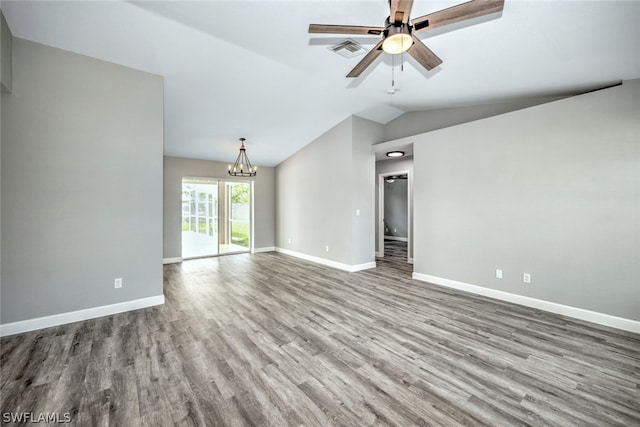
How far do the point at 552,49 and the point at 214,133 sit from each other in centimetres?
553

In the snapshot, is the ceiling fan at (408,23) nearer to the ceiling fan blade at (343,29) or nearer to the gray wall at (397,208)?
the ceiling fan blade at (343,29)

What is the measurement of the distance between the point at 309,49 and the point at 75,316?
170 inches

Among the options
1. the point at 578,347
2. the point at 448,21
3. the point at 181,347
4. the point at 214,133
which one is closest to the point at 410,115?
the point at 448,21

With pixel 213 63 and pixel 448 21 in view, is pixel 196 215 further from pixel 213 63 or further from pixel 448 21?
pixel 448 21

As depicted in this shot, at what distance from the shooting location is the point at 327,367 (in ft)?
7.22

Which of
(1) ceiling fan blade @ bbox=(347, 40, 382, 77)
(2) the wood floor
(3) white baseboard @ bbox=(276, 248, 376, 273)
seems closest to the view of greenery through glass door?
(3) white baseboard @ bbox=(276, 248, 376, 273)

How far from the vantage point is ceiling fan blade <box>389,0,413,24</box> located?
1.77m

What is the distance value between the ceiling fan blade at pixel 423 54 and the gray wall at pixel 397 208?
8.23m

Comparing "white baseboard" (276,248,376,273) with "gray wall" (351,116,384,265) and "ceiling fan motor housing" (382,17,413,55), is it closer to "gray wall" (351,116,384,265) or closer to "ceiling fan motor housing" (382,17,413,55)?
"gray wall" (351,116,384,265)

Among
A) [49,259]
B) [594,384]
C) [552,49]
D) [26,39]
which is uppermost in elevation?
[26,39]

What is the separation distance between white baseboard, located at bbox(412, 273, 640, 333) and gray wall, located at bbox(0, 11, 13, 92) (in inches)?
246

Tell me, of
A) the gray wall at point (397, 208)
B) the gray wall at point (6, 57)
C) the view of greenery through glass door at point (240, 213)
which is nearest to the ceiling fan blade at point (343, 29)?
the gray wall at point (6, 57)

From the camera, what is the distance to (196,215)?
770 centimetres

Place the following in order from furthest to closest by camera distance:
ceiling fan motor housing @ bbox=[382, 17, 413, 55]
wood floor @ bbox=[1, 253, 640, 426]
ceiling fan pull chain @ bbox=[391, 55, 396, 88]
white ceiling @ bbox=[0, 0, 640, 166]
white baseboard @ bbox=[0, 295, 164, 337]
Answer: ceiling fan pull chain @ bbox=[391, 55, 396, 88] → white baseboard @ bbox=[0, 295, 164, 337] → white ceiling @ bbox=[0, 0, 640, 166] → ceiling fan motor housing @ bbox=[382, 17, 413, 55] → wood floor @ bbox=[1, 253, 640, 426]
